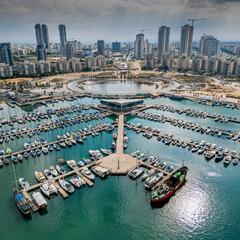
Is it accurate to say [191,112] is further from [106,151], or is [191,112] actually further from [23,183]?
[23,183]

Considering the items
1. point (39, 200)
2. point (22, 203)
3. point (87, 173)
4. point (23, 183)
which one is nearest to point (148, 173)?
point (87, 173)

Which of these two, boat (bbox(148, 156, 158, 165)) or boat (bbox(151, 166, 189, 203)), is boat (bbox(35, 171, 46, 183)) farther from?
boat (bbox(148, 156, 158, 165))

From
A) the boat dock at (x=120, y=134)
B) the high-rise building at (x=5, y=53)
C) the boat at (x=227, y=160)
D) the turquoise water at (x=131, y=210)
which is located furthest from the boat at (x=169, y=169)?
the high-rise building at (x=5, y=53)

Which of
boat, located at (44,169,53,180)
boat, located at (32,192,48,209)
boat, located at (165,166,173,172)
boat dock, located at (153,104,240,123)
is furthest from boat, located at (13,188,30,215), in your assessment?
boat dock, located at (153,104,240,123)

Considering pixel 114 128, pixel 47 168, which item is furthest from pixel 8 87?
pixel 47 168

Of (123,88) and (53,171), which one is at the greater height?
(123,88)

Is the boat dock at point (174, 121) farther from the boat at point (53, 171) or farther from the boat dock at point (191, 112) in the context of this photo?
the boat at point (53, 171)
